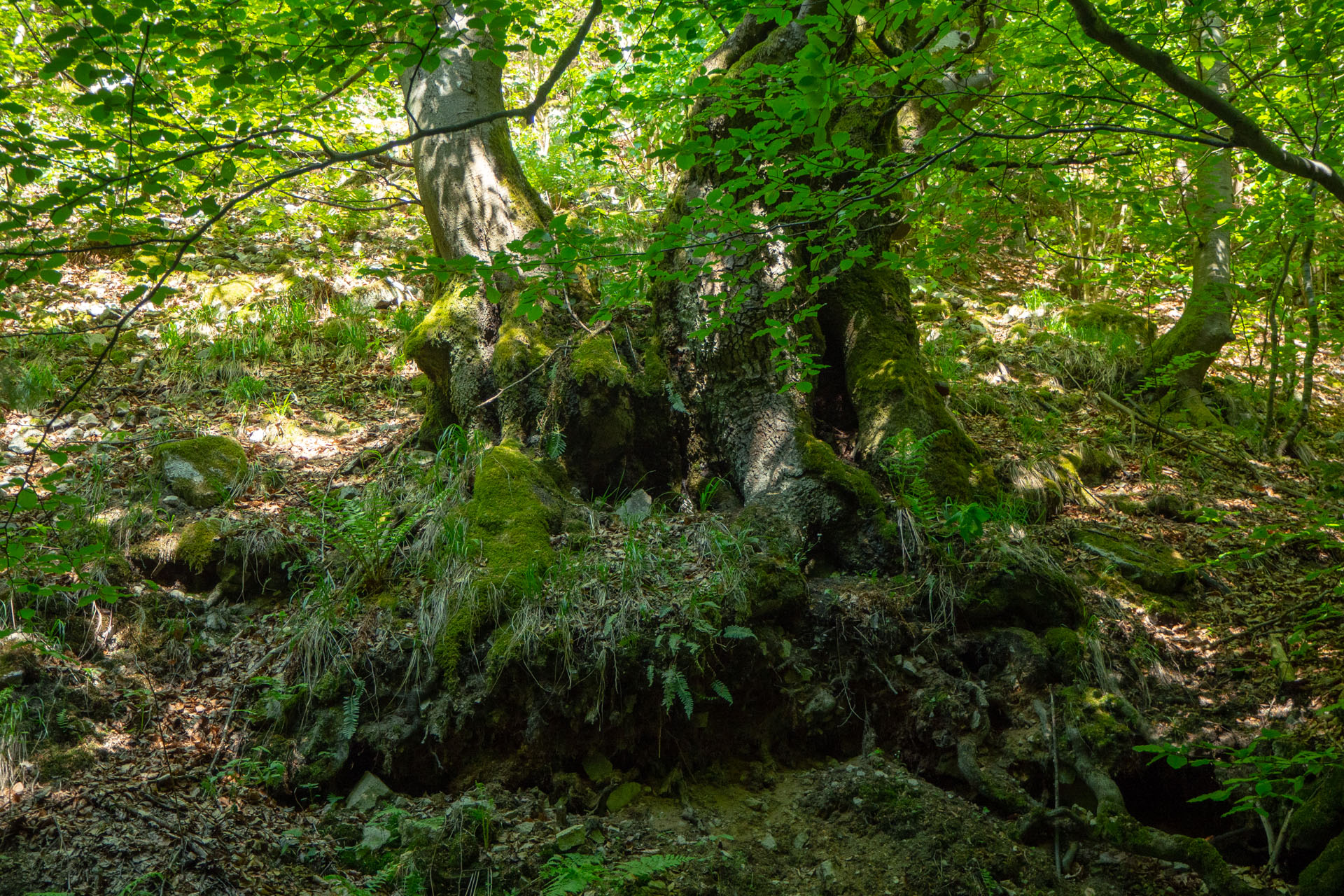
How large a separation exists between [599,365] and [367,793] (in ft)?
9.67

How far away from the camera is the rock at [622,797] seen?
3.38 metres

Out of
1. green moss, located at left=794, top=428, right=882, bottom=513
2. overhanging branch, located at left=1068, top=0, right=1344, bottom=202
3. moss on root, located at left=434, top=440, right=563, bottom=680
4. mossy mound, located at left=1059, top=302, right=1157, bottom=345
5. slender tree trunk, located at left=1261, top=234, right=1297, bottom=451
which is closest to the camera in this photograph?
overhanging branch, located at left=1068, top=0, right=1344, bottom=202

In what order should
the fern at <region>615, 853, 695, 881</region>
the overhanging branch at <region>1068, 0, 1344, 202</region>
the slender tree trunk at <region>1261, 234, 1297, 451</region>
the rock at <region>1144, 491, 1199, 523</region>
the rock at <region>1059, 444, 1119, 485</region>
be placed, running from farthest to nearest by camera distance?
the slender tree trunk at <region>1261, 234, 1297, 451</region> < the rock at <region>1059, 444, 1119, 485</region> < the rock at <region>1144, 491, 1199, 523</region> < the fern at <region>615, 853, 695, 881</region> < the overhanging branch at <region>1068, 0, 1344, 202</region>

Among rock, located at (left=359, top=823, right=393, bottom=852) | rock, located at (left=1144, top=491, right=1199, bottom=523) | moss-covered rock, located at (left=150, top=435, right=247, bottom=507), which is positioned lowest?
rock, located at (left=359, top=823, right=393, bottom=852)

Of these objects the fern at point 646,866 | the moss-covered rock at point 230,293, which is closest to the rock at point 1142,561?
the fern at point 646,866

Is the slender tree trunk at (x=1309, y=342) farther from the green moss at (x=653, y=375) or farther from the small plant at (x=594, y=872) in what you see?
the small plant at (x=594, y=872)

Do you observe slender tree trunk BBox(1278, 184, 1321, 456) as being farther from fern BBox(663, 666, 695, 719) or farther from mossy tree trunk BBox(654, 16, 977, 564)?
fern BBox(663, 666, 695, 719)

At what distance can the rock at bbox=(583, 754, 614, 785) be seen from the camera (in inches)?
138

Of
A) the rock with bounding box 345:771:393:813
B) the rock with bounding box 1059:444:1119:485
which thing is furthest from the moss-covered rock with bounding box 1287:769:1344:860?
the rock with bounding box 345:771:393:813

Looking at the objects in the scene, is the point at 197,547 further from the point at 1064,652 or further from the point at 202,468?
the point at 1064,652

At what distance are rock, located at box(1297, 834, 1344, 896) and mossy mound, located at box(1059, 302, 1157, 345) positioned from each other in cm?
691

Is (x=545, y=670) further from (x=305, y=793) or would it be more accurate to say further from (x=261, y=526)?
(x=261, y=526)

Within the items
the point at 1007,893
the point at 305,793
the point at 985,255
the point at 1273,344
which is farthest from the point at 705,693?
the point at 985,255

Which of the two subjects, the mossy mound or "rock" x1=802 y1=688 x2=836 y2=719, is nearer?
"rock" x1=802 y1=688 x2=836 y2=719
